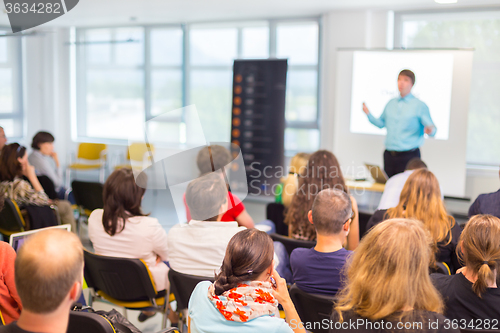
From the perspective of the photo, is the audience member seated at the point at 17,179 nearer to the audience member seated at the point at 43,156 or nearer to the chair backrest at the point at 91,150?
the audience member seated at the point at 43,156

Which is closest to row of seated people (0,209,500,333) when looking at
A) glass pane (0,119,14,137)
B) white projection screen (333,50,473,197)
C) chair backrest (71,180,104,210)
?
chair backrest (71,180,104,210)

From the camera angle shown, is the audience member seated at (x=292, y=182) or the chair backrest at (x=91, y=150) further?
the chair backrest at (x=91, y=150)

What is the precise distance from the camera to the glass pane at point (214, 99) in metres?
7.11

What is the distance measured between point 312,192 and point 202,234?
860mm

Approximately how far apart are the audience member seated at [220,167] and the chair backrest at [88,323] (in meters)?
1.09

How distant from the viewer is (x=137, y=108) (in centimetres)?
780

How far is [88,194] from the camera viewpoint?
4098 millimetres

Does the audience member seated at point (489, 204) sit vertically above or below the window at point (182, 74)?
below

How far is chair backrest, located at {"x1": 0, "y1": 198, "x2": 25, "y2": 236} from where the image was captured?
11.2ft

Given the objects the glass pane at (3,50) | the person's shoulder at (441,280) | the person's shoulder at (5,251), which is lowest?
the person's shoulder at (441,280)

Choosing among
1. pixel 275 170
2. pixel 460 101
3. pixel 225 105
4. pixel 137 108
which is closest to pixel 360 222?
pixel 460 101

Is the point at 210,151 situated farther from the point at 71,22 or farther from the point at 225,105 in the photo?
the point at 71,22

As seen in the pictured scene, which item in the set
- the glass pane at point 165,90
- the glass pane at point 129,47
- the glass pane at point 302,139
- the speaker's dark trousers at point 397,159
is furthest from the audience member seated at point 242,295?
the glass pane at point 129,47

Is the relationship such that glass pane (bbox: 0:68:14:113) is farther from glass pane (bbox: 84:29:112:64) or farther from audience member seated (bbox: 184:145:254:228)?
audience member seated (bbox: 184:145:254:228)
